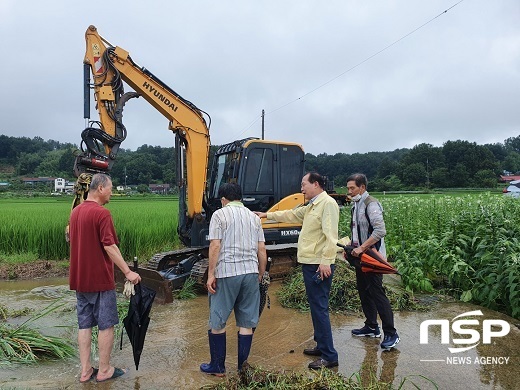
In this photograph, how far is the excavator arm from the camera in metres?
7.32

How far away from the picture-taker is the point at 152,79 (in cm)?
802

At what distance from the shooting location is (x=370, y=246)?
189 inches

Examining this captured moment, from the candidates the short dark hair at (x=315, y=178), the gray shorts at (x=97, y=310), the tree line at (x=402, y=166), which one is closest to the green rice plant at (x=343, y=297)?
the short dark hair at (x=315, y=178)

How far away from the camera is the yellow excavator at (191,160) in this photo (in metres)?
7.54

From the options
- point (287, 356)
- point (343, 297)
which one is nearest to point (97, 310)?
point (287, 356)

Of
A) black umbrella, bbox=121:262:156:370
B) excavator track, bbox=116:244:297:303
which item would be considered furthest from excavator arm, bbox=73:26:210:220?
black umbrella, bbox=121:262:156:370

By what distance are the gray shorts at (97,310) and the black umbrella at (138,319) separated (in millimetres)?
152

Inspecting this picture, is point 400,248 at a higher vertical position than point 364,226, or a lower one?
lower

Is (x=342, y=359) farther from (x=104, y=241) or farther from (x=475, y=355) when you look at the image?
(x=104, y=241)

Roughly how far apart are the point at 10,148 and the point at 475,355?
97704 mm

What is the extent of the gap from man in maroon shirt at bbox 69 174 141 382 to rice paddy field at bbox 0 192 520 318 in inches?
198

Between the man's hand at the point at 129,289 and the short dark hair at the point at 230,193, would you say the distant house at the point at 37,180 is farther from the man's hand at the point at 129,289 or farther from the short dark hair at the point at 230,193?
the short dark hair at the point at 230,193

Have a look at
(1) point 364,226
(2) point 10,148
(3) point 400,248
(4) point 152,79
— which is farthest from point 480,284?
(2) point 10,148

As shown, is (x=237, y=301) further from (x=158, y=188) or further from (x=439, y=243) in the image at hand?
(x=158, y=188)
